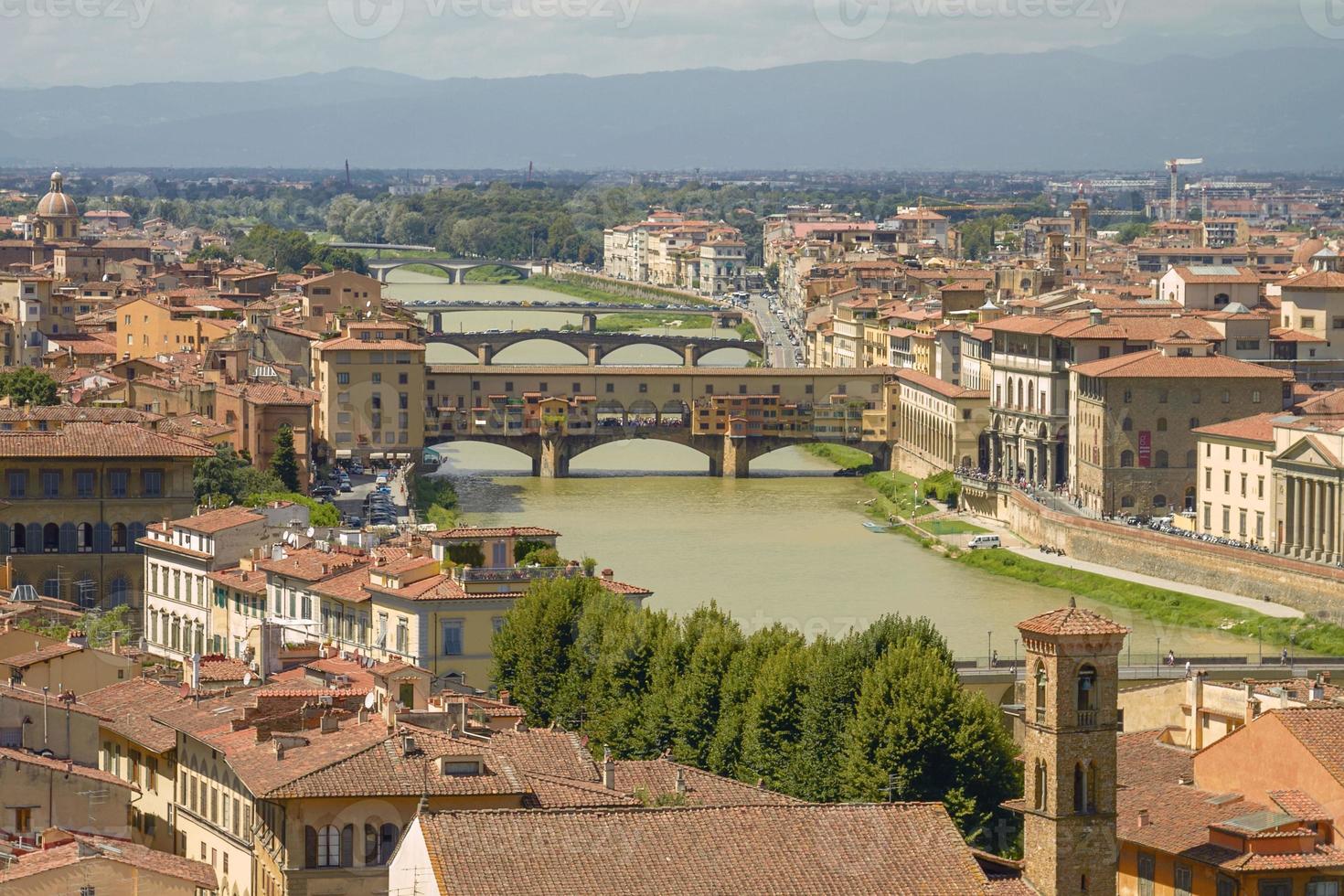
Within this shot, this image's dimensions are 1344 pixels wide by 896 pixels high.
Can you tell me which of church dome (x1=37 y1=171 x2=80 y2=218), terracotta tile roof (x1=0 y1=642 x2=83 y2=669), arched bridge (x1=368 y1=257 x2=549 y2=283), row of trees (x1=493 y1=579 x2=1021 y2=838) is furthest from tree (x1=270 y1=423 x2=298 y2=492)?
arched bridge (x1=368 y1=257 x2=549 y2=283)

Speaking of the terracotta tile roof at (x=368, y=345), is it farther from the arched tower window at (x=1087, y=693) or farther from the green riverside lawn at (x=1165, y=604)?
the arched tower window at (x=1087, y=693)

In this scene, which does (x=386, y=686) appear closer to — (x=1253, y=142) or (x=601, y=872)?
(x=601, y=872)

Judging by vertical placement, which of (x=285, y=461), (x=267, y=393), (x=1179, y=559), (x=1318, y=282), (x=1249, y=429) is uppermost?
(x=1318, y=282)

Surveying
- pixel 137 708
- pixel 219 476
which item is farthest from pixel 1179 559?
pixel 137 708

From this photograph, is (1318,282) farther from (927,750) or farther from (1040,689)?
(1040,689)

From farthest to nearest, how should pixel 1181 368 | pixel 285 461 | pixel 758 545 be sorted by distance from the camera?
pixel 1181 368 < pixel 285 461 < pixel 758 545
